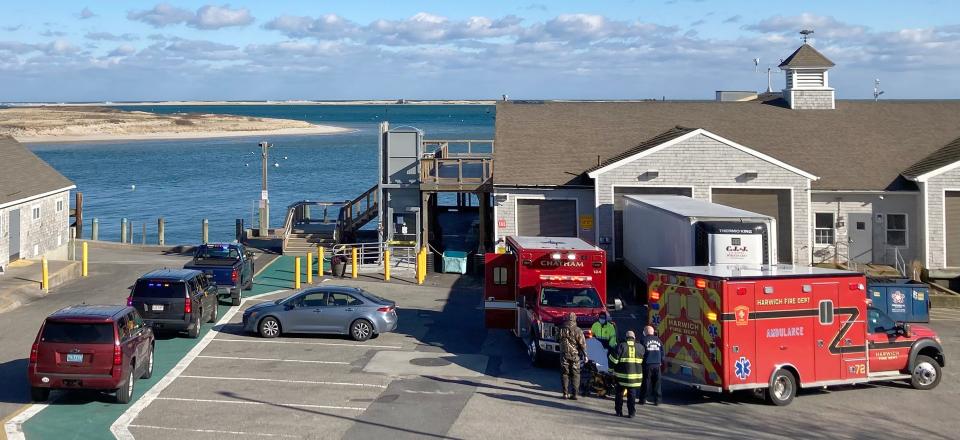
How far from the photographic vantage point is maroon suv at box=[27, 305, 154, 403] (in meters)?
16.4

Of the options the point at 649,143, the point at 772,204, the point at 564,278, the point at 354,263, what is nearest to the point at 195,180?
the point at 354,263

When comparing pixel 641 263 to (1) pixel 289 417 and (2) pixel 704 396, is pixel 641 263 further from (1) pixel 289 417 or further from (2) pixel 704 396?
(1) pixel 289 417

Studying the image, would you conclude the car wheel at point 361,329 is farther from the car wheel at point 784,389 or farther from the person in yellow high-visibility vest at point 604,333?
the car wheel at point 784,389

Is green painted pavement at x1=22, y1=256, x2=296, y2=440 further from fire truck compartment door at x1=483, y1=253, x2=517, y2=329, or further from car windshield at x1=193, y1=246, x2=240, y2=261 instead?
car windshield at x1=193, y1=246, x2=240, y2=261

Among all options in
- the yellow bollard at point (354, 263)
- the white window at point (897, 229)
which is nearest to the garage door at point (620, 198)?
the white window at point (897, 229)

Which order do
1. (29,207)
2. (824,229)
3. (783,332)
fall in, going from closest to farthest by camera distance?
(783,332), (824,229), (29,207)

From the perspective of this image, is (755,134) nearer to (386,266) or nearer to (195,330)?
(386,266)

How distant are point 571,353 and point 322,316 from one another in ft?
26.0

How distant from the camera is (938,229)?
32.7 meters

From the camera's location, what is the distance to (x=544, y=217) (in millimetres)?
34906

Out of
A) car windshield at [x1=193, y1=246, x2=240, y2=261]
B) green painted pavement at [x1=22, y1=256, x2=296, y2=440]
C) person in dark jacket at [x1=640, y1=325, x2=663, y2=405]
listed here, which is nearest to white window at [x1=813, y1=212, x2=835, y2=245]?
person in dark jacket at [x1=640, y1=325, x2=663, y2=405]

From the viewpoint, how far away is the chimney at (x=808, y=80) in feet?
133

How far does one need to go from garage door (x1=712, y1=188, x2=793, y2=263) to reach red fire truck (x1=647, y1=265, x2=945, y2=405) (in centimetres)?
1368

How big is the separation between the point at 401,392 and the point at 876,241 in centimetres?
2153
